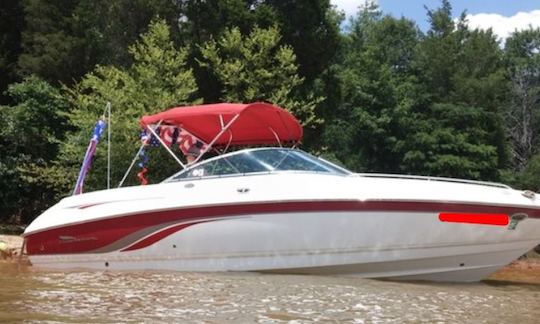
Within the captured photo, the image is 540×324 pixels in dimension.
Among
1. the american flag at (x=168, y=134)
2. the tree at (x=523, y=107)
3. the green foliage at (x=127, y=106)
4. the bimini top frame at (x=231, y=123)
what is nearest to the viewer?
the bimini top frame at (x=231, y=123)

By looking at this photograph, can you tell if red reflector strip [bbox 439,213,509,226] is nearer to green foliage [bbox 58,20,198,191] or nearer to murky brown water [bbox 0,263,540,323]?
murky brown water [bbox 0,263,540,323]

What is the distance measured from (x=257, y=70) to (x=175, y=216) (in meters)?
9.51

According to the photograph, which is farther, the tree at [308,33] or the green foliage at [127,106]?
the tree at [308,33]

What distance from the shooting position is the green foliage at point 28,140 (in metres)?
15.8

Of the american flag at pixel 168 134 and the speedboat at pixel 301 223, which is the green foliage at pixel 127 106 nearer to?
the american flag at pixel 168 134

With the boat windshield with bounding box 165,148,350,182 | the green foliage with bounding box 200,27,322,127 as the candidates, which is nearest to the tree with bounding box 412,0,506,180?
the green foliage with bounding box 200,27,322,127

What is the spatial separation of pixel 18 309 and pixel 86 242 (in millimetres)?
3370

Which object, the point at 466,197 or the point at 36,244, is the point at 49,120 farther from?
the point at 466,197

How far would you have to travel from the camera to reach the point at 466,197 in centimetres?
696

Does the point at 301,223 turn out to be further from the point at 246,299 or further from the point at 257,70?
the point at 257,70

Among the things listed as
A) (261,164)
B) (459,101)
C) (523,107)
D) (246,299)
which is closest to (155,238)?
(261,164)

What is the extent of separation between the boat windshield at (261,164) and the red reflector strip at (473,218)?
1.36 metres

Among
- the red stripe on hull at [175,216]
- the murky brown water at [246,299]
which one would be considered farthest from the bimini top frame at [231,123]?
the murky brown water at [246,299]

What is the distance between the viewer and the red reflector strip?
6934 millimetres
